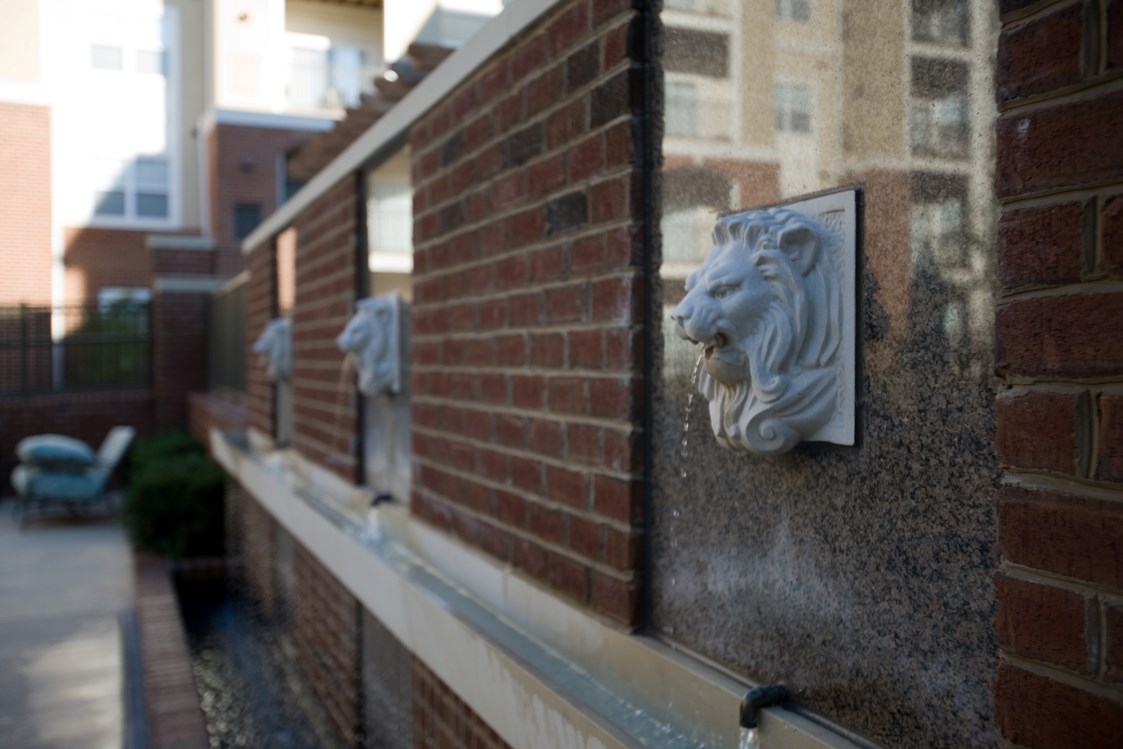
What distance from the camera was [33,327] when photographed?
16.6m

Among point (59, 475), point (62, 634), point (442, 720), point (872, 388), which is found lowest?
point (62, 634)

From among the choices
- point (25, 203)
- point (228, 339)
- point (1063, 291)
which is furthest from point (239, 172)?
point (1063, 291)

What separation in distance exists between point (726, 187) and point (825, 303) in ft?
1.34

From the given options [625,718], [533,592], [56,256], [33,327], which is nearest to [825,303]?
[625,718]

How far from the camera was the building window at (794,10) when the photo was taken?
6.06ft

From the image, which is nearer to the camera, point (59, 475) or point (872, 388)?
point (872, 388)

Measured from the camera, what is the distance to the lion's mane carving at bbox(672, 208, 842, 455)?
68.8 inches

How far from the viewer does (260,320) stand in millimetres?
8117

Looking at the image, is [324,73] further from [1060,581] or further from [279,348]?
[1060,581]

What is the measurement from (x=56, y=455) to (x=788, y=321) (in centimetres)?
→ 1185

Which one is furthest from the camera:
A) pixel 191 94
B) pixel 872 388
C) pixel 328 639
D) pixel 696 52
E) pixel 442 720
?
pixel 191 94

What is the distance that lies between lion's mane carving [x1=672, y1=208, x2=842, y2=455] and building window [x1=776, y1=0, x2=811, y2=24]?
1.20ft

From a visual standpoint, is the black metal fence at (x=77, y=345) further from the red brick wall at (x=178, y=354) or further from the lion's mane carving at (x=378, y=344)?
the lion's mane carving at (x=378, y=344)

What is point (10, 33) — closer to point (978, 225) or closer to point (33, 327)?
point (978, 225)
